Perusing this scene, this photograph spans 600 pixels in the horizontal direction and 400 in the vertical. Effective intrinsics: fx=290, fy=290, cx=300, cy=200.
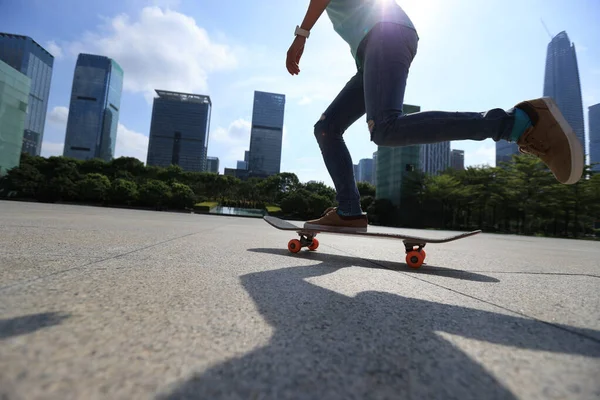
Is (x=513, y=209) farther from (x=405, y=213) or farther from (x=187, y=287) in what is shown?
(x=187, y=287)

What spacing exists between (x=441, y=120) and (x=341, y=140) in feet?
2.02

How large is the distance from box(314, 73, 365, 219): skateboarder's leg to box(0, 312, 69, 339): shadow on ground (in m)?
1.45

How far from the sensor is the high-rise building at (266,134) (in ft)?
272

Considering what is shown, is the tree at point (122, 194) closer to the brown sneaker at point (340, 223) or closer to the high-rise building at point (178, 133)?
the brown sneaker at point (340, 223)

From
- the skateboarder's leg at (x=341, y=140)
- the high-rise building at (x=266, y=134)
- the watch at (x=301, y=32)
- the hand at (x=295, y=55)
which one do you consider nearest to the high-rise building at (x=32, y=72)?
the high-rise building at (x=266, y=134)

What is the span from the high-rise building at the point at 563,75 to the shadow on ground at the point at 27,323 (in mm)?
105592

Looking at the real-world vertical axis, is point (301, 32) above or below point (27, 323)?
above

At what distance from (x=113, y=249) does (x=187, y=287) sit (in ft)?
2.55

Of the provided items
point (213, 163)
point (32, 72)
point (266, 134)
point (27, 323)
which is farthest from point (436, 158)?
point (32, 72)

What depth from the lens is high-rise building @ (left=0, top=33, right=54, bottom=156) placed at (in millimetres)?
66812

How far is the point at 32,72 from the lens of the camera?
74.0 m

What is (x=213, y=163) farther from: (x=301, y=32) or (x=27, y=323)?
(x=27, y=323)

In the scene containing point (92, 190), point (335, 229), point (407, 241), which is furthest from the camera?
point (92, 190)

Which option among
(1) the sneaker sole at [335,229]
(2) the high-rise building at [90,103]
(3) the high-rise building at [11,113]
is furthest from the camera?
(2) the high-rise building at [90,103]
